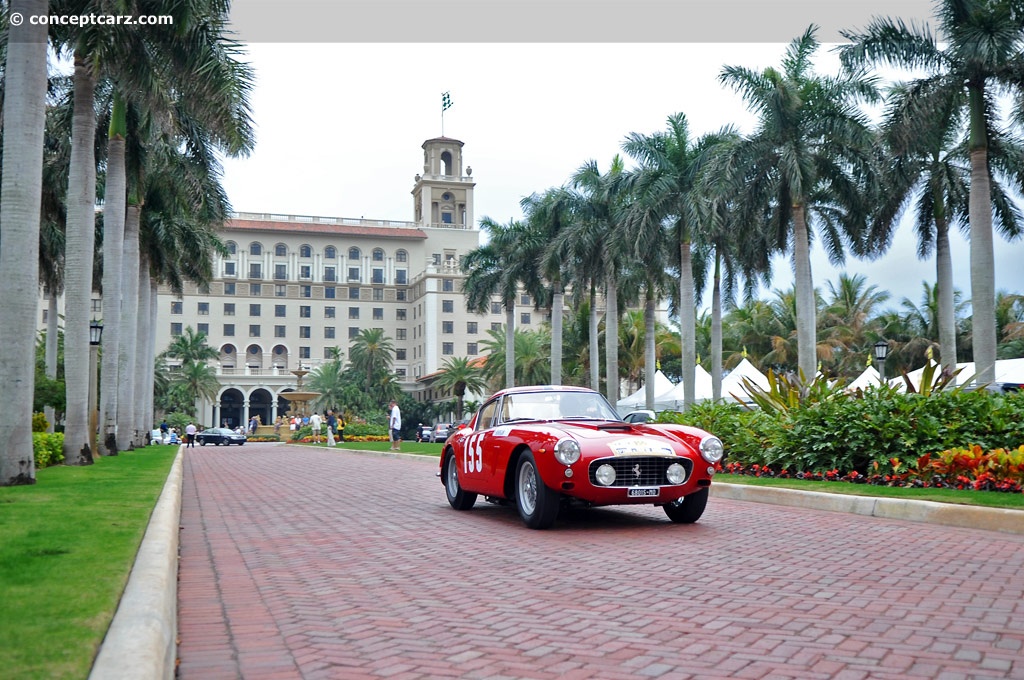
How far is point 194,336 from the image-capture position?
100625 mm

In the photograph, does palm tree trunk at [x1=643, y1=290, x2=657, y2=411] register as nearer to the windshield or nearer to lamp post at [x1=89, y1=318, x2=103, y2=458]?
lamp post at [x1=89, y1=318, x2=103, y2=458]

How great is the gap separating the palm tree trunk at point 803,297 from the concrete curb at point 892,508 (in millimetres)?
17867

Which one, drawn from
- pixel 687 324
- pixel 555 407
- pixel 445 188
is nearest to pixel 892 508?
pixel 555 407

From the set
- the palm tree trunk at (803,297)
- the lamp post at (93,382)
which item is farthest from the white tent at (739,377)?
the lamp post at (93,382)

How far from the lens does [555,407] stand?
35.4ft

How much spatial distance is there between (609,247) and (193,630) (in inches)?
1387

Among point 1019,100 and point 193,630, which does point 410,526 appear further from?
point 1019,100

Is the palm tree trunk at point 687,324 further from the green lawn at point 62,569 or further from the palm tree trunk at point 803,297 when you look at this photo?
the green lawn at point 62,569

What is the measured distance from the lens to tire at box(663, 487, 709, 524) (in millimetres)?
9914

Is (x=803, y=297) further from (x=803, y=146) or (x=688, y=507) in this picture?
(x=688, y=507)

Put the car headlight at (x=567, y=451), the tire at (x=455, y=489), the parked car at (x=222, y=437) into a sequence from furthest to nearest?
1. the parked car at (x=222, y=437)
2. the tire at (x=455, y=489)
3. the car headlight at (x=567, y=451)

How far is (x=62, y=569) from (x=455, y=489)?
6593 millimetres

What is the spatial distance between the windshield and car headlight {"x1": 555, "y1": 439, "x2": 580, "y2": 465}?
4.91ft

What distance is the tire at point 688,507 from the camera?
9.91m
